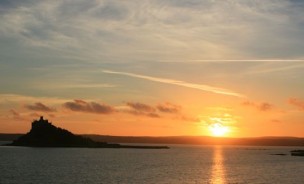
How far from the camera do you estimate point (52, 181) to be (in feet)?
282

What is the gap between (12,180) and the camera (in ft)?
280

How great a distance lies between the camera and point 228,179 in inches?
3957

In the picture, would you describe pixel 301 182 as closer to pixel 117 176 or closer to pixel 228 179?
pixel 228 179

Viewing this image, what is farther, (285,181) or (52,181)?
(285,181)

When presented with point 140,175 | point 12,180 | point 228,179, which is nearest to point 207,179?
point 228,179

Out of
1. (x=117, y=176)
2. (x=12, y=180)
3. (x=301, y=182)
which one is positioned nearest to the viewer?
(x=12, y=180)

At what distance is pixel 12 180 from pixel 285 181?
52.7 m

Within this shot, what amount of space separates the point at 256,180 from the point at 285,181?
5.70m

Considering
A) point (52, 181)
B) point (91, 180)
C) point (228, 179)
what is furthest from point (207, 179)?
point (52, 181)

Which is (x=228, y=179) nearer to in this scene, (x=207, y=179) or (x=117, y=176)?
(x=207, y=179)

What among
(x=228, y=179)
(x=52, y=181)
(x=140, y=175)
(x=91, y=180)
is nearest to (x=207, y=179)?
(x=228, y=179)

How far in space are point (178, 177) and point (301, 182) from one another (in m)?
24.7

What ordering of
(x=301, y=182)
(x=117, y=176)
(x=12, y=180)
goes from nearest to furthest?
(x=12, y=180) < (x=301, y=182) < (x=117, y=176)

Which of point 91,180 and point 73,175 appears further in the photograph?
point 73,175
